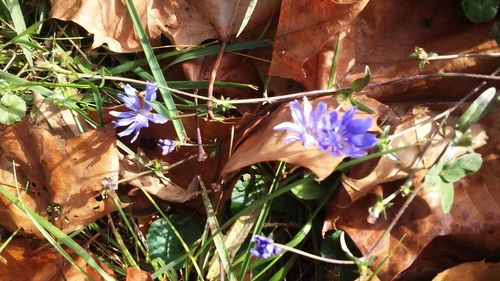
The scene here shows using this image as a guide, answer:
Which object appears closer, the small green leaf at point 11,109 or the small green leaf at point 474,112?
the small green leaf at point 474,112

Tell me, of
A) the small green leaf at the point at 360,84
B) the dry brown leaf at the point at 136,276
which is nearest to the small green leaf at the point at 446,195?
the small green leaf at the point at 360,84

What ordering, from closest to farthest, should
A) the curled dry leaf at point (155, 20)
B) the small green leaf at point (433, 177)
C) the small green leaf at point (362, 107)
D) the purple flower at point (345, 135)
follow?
1. the purple flower at point (345, 135)
2. the small green leaf at point (433, 177)
3. the small green leaf at point (362, 107)
4. the curled dry leaf at point (155, 20)

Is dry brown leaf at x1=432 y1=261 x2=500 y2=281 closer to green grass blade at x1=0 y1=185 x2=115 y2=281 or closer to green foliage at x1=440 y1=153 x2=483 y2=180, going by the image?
green foliage at x1=440 y1=153 x2=483 y2=180

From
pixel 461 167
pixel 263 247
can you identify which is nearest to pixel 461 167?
pixel 461 167

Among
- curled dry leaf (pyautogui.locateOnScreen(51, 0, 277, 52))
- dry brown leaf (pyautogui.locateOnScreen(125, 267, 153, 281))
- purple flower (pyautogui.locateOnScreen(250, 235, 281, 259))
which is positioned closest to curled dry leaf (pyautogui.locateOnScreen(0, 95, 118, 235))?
dry brown leaf (pyautogui.locateOnScreen(125, 267, 153, 281))

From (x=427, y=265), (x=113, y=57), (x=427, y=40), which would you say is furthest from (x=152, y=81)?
(x=427, y=265)

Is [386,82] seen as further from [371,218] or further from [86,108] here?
[86,108]

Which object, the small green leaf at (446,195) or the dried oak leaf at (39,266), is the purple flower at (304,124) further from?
the dried oak leaf at (39,266)
